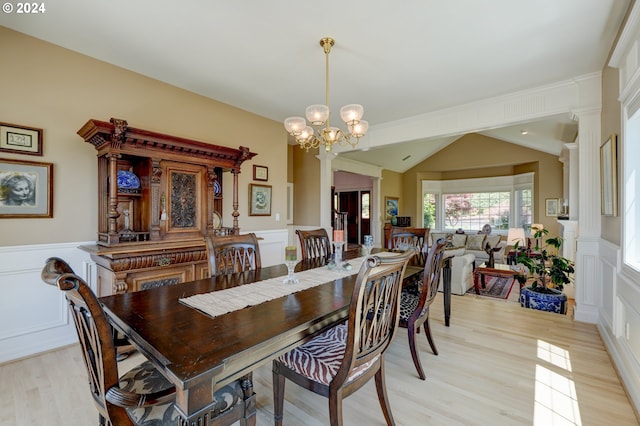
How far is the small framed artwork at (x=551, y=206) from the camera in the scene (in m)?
7.14

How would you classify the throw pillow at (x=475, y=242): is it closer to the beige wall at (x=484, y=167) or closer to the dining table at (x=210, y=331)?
the beige wall at (x=484, y=167)

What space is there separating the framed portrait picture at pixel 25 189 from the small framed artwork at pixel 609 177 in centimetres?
493

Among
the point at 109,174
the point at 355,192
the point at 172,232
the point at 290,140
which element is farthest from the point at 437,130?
the point at 355,192

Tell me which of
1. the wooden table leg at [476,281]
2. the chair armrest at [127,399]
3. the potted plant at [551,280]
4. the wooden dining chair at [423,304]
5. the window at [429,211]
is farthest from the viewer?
the window at [429,211]

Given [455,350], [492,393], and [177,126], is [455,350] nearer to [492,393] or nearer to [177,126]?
[492,393]

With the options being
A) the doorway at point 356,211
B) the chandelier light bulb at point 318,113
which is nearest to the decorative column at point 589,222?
the chandelier light bulb at point 318,113

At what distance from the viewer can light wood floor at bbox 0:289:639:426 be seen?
1.70 meters

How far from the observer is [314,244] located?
3.06 meters

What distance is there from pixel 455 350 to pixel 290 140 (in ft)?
14.9

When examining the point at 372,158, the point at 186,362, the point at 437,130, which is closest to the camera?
the point at 186,362

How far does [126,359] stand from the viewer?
7.60ft

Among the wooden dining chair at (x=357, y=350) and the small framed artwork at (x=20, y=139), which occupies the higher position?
the small framed artwork at (x=20, y=139)

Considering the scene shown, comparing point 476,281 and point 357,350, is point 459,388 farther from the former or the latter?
point 476,281

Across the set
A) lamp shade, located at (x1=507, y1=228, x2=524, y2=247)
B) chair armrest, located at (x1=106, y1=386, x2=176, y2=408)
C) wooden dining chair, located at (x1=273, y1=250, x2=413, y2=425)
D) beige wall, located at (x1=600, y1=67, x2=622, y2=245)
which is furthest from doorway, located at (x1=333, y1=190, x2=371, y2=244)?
chair armrest, located at (x1=106, y1=386, x2=176, y2=408)
